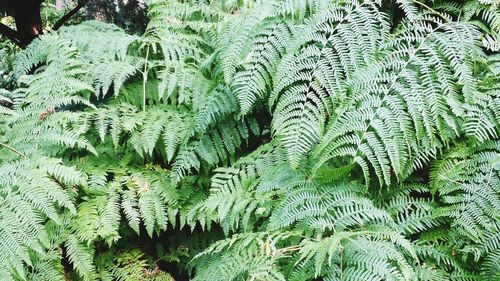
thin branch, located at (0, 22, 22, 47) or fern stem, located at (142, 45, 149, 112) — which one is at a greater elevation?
thin branch, located at (0, 22, 22, 47)

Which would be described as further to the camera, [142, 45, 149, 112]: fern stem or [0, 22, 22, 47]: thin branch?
[0, 22, 22, 47]: thin branch

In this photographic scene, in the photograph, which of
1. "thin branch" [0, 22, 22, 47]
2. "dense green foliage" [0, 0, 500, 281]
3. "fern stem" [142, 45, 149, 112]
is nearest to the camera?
"dense green foliage" [0, 0, 500, 281]

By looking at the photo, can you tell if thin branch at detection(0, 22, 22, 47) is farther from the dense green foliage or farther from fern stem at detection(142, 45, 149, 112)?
fern stem at detection(142, 45, 149, 112)

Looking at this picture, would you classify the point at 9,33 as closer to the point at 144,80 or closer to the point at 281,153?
the point at 144,80

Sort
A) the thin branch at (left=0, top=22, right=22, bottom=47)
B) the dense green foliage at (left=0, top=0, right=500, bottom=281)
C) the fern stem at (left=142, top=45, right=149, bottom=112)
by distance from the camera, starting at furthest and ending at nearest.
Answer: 1. the thin branch at (left=0, top=22, right=22, bottom=47)
2. the fern stem at (left=142, top=45, right=149, bottom=112)
3. the dense green foliage at (left=0, top=0, right=500, bottom=281)

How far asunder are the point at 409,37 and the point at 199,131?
1.02 metres

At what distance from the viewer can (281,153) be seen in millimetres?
1880

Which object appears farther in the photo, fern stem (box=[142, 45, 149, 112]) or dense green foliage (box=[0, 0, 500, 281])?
fern stem (box=[142, 45, 149, 112])

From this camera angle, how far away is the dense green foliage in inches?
56.2

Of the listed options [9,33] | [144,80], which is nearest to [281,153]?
[144,80]

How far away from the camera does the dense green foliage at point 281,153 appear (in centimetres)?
143

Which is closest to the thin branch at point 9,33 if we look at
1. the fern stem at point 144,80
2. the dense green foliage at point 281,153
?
the dense green foliage at point 281,153

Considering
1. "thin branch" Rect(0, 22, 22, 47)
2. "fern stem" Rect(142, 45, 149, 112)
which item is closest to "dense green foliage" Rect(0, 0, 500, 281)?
"fern stem" Rect(142, 45, 149, 112)

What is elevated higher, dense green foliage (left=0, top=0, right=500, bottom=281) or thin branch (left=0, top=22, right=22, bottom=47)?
thin branch (left=0, top=22, right=22, bottom=47)
